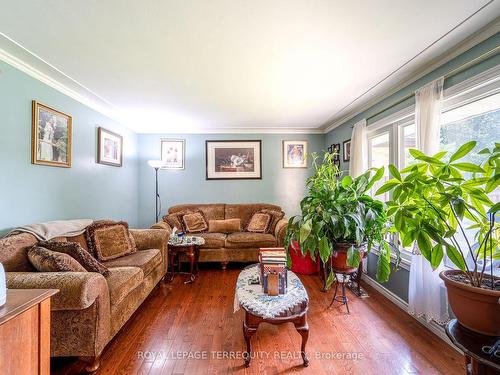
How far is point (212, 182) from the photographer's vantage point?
4461 mm

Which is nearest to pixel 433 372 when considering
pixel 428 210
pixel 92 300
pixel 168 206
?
pixel 428 210

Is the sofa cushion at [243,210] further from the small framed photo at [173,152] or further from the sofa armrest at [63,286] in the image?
the sofa armrest at [63,286]

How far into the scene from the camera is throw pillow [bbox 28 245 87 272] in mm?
1632

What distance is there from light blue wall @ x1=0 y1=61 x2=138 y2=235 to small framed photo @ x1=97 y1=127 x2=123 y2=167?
0.27ft

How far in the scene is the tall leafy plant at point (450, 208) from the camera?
1131 millimetres

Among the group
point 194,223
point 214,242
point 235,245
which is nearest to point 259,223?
point 235,245

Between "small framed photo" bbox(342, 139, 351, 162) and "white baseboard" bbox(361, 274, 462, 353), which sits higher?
"small framed photo" bbox(342, 139, 351, 162)

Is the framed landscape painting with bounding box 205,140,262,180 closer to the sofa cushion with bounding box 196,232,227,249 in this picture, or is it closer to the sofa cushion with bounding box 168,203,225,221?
the sofa cushion with bounding box 168,203,225,221

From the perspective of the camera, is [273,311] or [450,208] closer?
[450,208]

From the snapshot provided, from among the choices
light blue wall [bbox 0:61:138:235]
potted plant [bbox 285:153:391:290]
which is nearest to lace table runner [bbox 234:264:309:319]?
potted plant [bbox 285:153:391:290]

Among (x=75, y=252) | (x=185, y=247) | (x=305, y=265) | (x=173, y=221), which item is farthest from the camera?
(x=173, y=221)

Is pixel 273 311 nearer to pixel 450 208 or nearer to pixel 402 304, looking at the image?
pixel 450 208

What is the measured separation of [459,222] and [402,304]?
1.57 metres

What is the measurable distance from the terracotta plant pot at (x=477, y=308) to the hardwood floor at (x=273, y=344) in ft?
2.72
